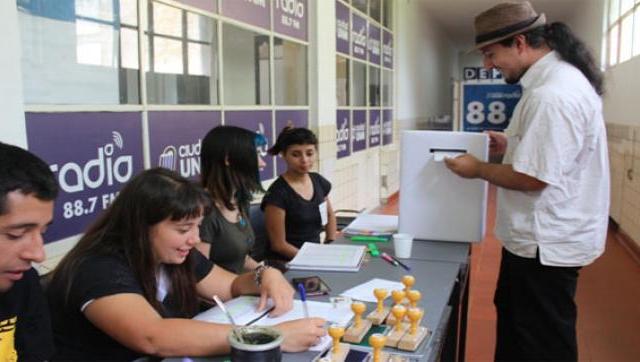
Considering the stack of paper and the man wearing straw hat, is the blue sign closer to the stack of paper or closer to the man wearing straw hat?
the stack of paper

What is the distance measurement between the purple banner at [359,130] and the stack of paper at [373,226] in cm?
311

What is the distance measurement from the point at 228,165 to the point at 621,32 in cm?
585

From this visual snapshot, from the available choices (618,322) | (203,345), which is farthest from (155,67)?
(618,322)

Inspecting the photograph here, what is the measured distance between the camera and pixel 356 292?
1.58m

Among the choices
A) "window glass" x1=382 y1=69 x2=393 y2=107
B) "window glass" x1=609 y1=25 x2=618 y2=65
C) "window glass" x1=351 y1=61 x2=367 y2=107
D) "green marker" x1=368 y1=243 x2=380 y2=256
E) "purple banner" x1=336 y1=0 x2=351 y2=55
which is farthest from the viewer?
"window glass" x1=382 y1=69 x2=393 y2=107

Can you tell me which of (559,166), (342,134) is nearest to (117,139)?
(559,166)

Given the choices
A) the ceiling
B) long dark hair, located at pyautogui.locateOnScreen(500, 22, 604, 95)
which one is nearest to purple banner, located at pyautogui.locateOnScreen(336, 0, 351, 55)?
long dark hair, located at pyautogui.locateOnScreen(500, 22, 604, 95)

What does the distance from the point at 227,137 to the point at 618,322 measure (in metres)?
2.55

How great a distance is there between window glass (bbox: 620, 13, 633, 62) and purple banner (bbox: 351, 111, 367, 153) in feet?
9.08

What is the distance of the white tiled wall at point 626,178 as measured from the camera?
509cm

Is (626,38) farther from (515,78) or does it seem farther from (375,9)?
(515,78)

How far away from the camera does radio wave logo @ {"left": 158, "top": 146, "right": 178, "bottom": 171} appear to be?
2523mm

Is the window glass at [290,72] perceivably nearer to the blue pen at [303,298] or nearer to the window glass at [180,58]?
the window glass at [180,58]

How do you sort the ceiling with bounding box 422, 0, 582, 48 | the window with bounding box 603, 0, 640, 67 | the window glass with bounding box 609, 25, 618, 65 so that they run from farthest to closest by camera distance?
the ceiling with bounding box 422, 0, 582, 48
the window glass with bounding box 609, 25, 618, 65
the window with bounding box 603, 0, 640, 67
